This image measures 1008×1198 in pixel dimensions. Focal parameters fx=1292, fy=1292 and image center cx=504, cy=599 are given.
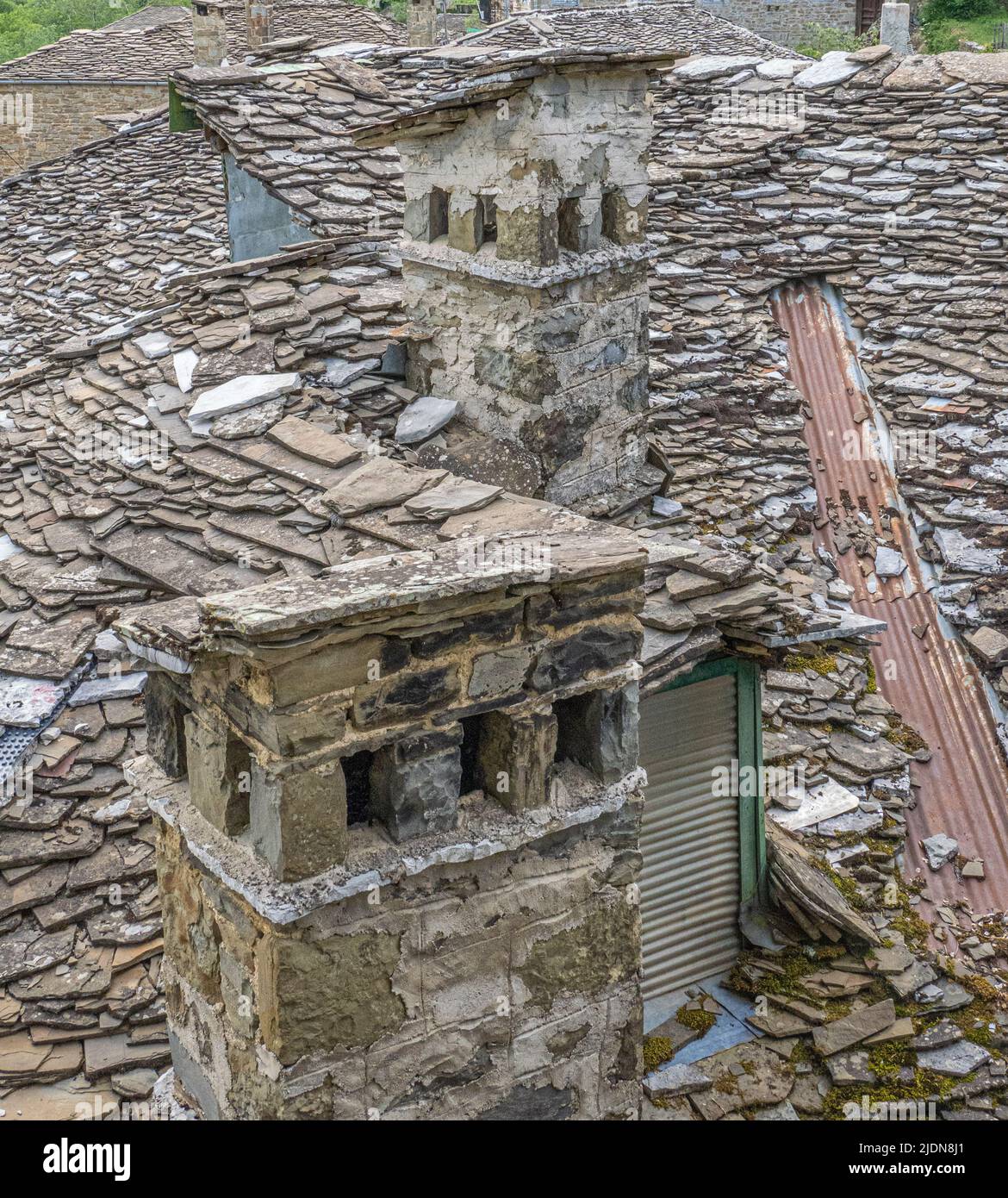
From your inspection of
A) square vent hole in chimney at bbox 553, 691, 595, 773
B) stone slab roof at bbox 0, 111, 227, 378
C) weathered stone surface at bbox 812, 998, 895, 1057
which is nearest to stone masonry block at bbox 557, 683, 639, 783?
square vent hole in chimney at bbox 553, 691, 595, 773

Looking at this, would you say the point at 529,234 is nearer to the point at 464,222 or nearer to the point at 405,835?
the point at 464,222

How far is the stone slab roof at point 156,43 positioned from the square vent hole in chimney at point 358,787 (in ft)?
57.6

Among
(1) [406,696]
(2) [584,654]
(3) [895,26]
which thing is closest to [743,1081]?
(2) [584,654]

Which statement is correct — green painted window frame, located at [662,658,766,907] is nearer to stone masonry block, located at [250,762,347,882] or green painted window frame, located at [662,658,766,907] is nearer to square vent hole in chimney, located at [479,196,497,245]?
square vent hole in chimney, located at [479,196,497,245]

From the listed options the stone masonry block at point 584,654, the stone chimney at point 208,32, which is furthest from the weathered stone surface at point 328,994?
the stone chimney at point 208,32

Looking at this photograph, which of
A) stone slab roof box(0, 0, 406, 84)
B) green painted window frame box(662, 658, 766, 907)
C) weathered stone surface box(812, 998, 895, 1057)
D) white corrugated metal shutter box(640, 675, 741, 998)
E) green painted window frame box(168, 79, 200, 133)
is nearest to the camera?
weathered stone surface box(812, 998, 895, 1057)

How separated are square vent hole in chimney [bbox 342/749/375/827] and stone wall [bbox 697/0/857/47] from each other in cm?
3132

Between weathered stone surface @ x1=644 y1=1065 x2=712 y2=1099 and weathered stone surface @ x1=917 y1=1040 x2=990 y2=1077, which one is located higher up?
weathered stone surface @ x1=917 y1=1040 x2=990 y2=1077

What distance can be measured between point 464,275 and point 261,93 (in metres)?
4.32

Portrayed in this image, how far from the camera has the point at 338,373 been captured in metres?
7.69

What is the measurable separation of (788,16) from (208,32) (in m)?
20.2

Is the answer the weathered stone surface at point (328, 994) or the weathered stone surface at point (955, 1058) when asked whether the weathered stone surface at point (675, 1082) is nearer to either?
the weathered stone surface at point (955, 1058)

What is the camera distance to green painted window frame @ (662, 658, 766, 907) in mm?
6238

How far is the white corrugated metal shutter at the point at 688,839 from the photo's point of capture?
600cm
